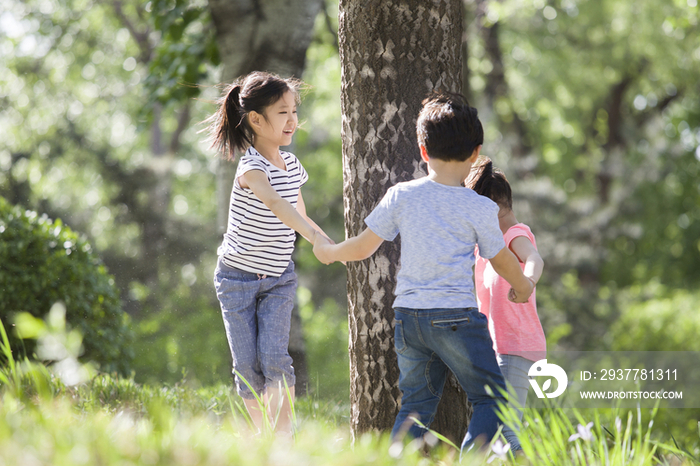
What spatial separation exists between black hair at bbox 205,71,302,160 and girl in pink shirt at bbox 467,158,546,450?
3.36 ft

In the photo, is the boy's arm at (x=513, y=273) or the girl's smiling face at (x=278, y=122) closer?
the boy's arm at (x=513, y=273)

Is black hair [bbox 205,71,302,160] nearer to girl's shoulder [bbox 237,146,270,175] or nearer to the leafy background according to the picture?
girl's shoulder [bbox 237,146,270,175]

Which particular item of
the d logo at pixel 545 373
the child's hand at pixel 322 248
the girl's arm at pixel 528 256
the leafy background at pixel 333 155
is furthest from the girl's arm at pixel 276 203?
the leafy background at pixel 333 155

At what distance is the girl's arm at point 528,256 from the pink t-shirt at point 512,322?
3cm

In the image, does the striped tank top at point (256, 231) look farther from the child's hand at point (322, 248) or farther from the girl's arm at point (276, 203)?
the child's hand at point (322, 248)

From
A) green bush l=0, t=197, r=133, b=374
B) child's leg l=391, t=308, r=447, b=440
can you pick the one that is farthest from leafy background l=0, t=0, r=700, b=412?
child's leg l=391, t=308, r=447, b=440

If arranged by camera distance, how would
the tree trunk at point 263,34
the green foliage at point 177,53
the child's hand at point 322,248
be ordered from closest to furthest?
the child's hand at point 322,248
the tree trunk at point 263,34
the green foliage at point 177,53

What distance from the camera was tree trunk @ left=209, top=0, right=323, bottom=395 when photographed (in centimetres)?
553

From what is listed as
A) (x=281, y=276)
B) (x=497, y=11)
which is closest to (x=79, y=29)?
(x=497, y=11)

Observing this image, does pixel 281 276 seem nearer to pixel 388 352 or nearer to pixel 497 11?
pixel 388 352

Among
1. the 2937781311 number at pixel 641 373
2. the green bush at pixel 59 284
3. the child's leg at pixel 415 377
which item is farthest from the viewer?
the 2937781311 number at pixel 641 373

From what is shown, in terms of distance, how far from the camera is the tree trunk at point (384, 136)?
3018 millimetres

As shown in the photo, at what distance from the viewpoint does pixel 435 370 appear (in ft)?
8.50

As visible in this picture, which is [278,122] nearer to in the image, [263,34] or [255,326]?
[255,326]
